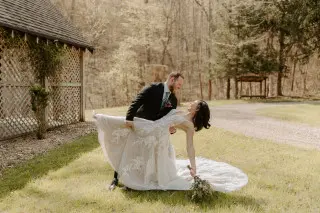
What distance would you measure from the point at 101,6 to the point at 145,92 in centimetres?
3420

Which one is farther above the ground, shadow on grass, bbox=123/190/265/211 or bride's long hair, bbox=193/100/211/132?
bride's long hair, bbox=193/100/211/132

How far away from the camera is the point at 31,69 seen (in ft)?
39.2

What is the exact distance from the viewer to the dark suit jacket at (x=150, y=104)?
5.61 metres

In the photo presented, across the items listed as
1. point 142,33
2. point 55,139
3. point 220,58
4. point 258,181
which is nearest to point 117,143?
point 258,181

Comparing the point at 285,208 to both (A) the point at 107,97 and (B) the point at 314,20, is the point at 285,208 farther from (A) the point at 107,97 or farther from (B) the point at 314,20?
(A) the point at 107,97

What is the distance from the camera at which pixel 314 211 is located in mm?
4832

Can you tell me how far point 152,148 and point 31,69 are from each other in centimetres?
786

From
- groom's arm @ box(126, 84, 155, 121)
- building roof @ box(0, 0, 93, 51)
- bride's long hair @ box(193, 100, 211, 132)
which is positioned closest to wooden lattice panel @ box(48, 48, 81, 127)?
building roof @ box(0, 0, 93, 51)

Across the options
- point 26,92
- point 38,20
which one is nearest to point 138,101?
point 26,92

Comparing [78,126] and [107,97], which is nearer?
[78,126]

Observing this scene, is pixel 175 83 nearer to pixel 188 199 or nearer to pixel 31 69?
pixel 188 199

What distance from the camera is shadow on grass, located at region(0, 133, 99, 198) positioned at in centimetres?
613

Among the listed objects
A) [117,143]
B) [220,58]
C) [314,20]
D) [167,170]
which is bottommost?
[167,170]

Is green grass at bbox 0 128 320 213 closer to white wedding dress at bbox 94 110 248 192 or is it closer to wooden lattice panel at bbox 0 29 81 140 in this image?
white wedding dress at bbox 94 110 248 192
